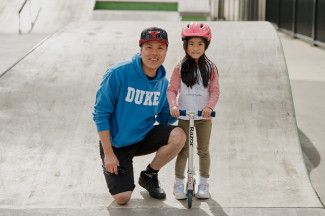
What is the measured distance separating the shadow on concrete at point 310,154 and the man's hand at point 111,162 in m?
2.37

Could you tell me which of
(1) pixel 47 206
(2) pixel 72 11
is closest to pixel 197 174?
(1) pixel 47 206

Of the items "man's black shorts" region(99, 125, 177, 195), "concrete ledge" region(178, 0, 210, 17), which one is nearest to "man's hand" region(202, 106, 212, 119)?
"man's black shorts" region(99, 125, 177, 195)

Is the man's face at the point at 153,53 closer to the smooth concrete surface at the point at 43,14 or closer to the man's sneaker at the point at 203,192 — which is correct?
the man's sneaker at the point at 203,192

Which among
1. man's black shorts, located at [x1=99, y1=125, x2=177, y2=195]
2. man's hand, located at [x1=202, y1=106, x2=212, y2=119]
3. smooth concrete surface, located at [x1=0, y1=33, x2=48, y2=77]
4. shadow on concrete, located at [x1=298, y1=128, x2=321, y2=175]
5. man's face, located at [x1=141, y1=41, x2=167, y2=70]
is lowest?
smooth concrete surface, located at [x1=0, y1=33, x2=48, y2=77]

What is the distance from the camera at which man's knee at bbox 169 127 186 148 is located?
Result: 485cm

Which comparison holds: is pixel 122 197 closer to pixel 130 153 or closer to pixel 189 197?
pixel 130 153

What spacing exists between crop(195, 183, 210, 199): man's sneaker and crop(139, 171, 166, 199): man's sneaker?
1.02ft

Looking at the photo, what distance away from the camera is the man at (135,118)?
4.66 metres

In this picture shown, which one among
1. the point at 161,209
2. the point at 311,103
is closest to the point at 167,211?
the point at 161,209

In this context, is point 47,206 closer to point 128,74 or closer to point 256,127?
point 128,74

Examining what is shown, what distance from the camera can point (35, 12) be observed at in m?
24.0

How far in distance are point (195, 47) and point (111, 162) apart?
1.19 metres

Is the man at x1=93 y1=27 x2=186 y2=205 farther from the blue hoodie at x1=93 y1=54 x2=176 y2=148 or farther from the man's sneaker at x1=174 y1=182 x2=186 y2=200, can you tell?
the man's sneaker at x1=174 y1=182 x2=186 y2=200

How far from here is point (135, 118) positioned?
4852 millimetres
